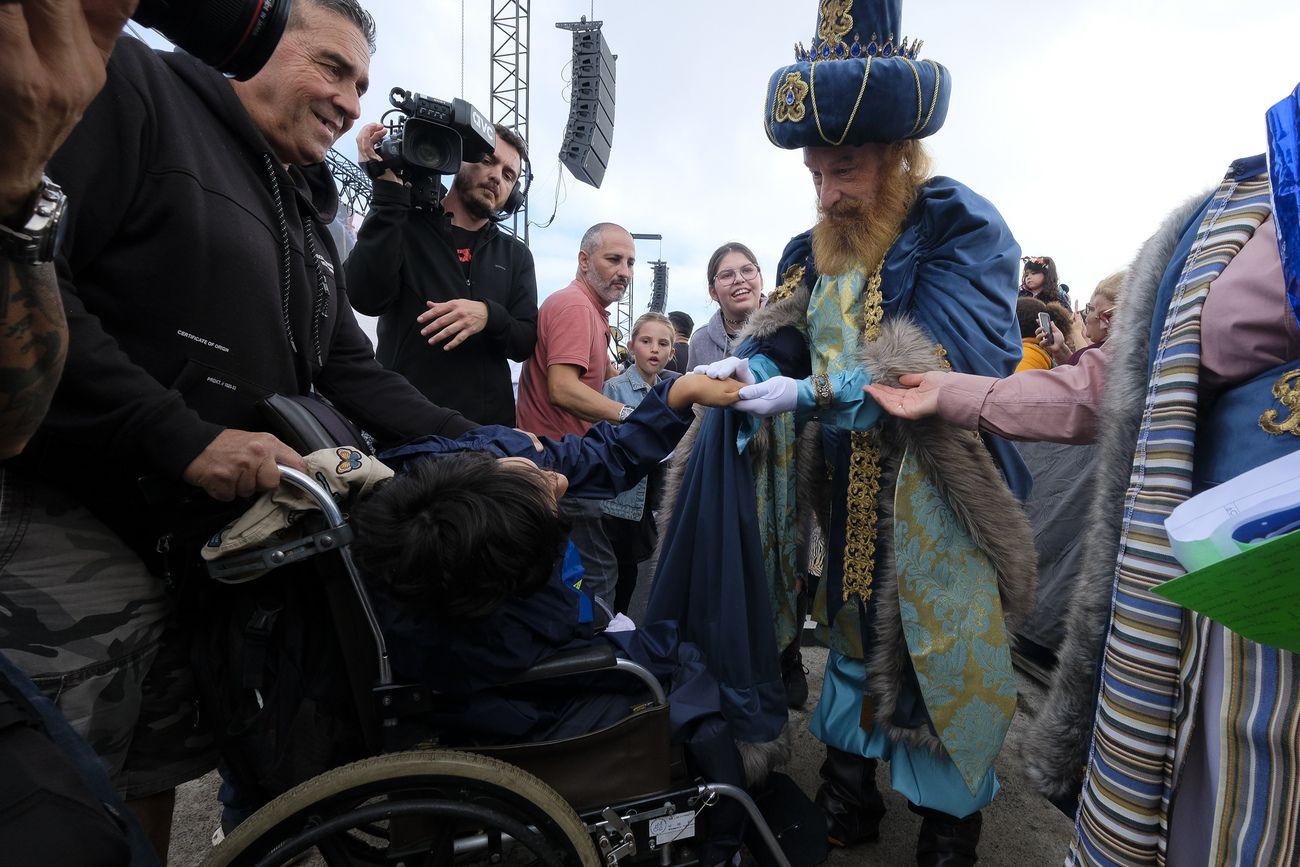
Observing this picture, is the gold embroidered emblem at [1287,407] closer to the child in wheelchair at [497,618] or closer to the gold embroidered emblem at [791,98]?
the child in wheelchair at [497,618]

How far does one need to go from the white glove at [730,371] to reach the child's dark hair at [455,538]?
0.76 metres

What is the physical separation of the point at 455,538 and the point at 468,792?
46 cm

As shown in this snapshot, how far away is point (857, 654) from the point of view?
199 cm

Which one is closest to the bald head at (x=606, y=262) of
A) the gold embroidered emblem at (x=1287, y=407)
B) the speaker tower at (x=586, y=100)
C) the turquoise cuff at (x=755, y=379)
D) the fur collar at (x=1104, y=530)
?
the turquoise cuff at (x=755, y=379)

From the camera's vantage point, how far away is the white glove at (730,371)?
188 cm

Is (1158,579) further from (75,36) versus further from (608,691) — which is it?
(75,36)

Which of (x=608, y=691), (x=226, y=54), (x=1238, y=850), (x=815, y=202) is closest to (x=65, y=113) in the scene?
(x=226, y=54)

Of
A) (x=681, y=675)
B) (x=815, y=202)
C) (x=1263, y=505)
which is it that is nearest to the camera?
(x=1263, y=505)

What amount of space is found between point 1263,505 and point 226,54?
4.94 feet

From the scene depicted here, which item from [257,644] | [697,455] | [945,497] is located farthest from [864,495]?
[257,644]

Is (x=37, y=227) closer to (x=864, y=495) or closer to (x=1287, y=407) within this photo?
(x=1287, y=407)

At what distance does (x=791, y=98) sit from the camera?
188 centimetres

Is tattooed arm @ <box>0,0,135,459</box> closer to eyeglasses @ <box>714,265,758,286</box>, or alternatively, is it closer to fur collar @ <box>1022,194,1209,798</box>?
fur collar @ <box>1022,194,1209,798</box>

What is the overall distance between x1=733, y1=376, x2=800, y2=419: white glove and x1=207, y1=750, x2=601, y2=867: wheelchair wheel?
3.51 feet
